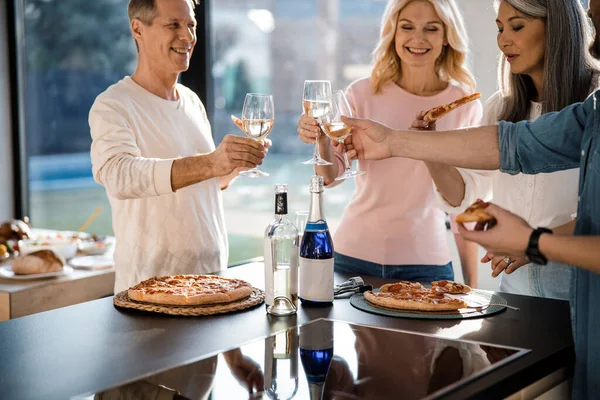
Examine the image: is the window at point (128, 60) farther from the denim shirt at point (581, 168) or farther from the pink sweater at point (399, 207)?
the denim shirt at point (581, 168)

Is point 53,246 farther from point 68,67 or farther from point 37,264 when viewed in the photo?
point 68,67

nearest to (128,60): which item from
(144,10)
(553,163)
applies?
(144,10)

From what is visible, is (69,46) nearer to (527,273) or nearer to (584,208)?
(527,273)

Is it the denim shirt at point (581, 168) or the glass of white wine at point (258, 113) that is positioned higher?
the glass of white wine at point (258, 113)

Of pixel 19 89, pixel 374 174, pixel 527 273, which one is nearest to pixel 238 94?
pixel 19 89

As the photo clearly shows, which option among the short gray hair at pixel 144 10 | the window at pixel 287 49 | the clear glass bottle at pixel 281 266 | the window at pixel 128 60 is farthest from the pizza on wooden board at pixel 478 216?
the window at pixel 287 49

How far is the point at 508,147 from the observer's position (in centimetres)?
177

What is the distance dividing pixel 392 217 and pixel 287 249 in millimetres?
925

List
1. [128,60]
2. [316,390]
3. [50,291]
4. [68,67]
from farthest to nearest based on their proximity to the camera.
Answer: [68,67]
[128,60]
[50,291]
[316,390]

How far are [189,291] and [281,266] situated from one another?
25 cm

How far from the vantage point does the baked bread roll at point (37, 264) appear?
3051mm

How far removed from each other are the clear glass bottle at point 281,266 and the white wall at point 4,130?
390 cm

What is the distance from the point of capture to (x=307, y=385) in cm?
135

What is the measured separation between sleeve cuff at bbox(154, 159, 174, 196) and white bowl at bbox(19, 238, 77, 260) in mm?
1181
